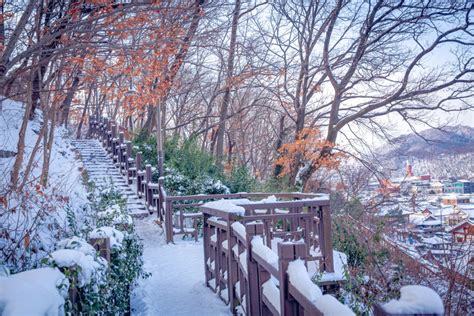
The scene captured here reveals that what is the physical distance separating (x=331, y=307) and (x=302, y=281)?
1.98 ft

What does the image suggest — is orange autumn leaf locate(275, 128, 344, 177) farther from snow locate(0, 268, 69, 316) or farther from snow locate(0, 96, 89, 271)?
snow locate(0, 268, 69, 316)

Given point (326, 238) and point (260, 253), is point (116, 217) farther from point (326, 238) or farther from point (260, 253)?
point (260, 253)

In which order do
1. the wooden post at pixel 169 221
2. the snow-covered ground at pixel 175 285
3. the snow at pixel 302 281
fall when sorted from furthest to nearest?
1. the wooden post at pixel 169 221
2. the snow-covered ground at pixel 175 285
3. the snow at pixel 302 281

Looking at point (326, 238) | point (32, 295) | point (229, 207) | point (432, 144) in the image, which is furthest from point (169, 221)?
point (432, 144)

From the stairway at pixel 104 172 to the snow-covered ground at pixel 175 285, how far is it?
2.97 meters

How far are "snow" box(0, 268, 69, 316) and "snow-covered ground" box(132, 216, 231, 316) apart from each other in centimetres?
333

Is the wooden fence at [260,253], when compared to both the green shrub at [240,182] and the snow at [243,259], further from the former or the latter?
the green shrub at [240,182]

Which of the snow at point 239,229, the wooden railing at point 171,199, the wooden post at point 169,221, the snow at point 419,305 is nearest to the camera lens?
the snow at point 419,305

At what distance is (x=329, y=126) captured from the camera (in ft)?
56.3

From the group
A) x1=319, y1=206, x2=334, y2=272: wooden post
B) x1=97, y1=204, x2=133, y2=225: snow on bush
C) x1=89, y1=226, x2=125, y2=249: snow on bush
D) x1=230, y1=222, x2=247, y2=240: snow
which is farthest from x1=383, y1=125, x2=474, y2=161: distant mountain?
x1=89, y1=226, x2=125, y2=249: snow on bush

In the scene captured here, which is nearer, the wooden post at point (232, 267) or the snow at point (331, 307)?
the snow at point (331, 307)

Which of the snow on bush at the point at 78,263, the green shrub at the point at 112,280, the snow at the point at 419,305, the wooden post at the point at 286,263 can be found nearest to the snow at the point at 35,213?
the green shrub at the point at 112,280

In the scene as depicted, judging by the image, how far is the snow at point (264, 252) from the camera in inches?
126

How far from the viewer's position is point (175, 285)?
6.82 m
